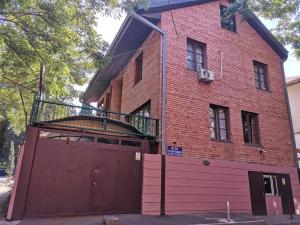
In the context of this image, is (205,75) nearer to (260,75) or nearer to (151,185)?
(260,75)

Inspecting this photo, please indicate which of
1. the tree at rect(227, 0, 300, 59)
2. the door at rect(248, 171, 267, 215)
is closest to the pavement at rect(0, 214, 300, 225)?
the door at rect(248, 171, 267, 215)

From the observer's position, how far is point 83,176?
8.23 meters

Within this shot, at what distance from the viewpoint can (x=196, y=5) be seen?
12.0 metres

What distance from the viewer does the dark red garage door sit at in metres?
7.61

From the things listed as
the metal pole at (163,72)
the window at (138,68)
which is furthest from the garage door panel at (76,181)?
the window at (138,68)

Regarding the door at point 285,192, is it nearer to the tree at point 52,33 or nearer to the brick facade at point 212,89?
the brick facade at point 212,89

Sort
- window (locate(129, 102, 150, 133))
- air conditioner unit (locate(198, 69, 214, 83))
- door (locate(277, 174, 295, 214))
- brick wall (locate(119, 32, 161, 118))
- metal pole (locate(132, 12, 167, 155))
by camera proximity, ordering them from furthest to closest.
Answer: door (locate(277, 174, 295, 214))
air conditioner unit (locate(198, 69, 214, 83))
brick wall (locate(119, 32, 161, 118))
window (locate(129, 102, 150, 133))
metal pole (locate(132, 12, 167, 155))

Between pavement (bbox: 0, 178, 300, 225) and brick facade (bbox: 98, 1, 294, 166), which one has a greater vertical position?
brick facade (bbox: 98, 1, 294, 166)

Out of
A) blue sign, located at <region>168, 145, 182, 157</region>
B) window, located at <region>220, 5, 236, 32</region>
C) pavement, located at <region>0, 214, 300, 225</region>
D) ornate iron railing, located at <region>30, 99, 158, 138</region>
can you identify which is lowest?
pavement, located at <region>0, 214, 300, 225</region>

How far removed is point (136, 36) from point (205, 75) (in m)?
3.91

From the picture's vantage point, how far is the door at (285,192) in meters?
11.2

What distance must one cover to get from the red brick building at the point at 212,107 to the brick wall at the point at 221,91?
1.7 inches

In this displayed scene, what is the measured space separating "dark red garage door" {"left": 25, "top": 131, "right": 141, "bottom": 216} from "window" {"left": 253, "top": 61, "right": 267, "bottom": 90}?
763 centimetres

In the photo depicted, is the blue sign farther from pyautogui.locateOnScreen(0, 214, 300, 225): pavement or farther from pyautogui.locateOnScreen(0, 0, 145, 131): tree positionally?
pyautogui.locateOnScreen(0, 0, 145, 131): tree
